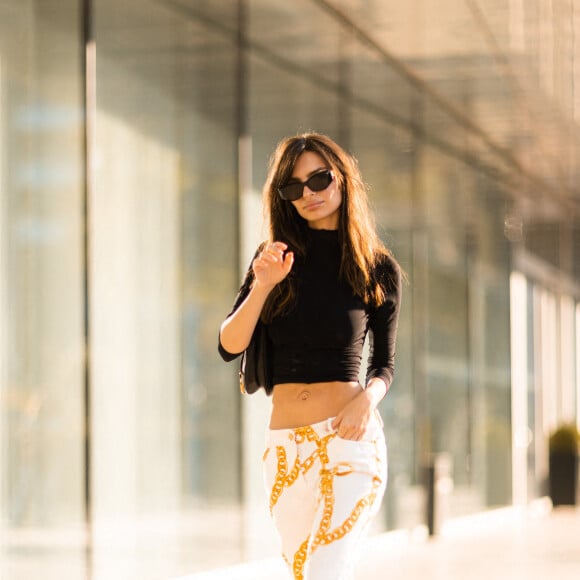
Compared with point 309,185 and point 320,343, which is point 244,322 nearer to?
point 320,343

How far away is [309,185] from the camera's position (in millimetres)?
3623

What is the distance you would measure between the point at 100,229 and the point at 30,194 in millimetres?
772

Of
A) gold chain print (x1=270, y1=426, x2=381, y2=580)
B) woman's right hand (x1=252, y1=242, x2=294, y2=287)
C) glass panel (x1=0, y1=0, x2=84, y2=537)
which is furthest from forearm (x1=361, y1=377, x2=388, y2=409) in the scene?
glass panel (x1=0, y1=0, x2=84, y2=537)

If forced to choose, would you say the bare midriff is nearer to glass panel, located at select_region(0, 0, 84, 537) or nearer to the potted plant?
glass panel, located at select_region(0, 0, 84, 537)

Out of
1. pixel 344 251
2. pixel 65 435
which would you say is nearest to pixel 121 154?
pixel 65 435

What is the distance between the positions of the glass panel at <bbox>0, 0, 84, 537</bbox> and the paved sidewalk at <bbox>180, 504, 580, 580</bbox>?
2023mm

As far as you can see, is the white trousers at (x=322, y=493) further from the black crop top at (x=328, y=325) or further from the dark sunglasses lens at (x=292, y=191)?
the dark sunglasses lens at (x=292, y=191)

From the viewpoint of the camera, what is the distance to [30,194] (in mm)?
7027

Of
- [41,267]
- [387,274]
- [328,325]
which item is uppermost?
[41,267]

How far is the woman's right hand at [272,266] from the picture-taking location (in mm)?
3461

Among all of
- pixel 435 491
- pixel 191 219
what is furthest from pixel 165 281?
pixel 435 491

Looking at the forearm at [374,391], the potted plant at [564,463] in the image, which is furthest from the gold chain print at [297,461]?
the potted plant at [564,463]

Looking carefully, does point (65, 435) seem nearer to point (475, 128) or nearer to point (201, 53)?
point (201, 53)

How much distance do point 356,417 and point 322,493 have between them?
21 centimetres
